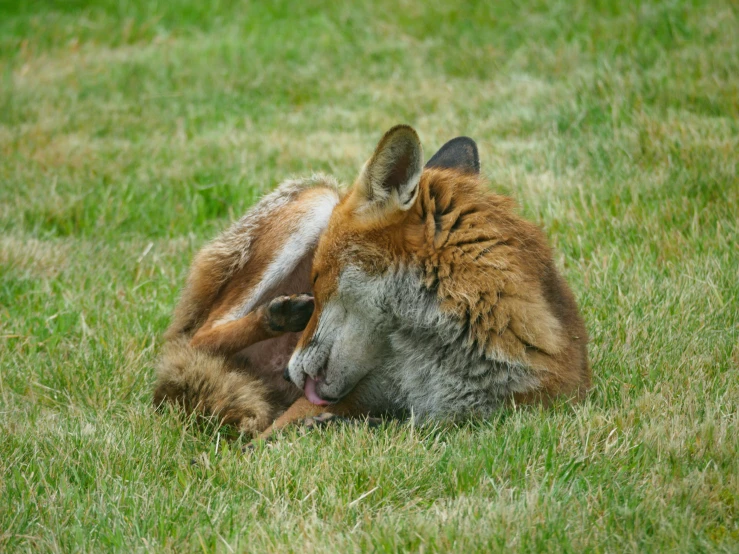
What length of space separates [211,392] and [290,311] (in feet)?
1.94

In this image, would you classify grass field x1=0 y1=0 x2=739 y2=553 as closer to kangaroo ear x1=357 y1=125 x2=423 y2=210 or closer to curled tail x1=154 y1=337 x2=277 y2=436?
curled tail x1=154 y1=337 x2=277 y2=436

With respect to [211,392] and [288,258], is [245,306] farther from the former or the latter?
[211,392]

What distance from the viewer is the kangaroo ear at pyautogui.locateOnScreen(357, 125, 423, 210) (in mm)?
4078

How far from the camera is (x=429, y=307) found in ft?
13.5

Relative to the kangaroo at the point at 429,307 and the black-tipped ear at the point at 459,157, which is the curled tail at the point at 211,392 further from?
the black-tipped ear at the point at 459,157

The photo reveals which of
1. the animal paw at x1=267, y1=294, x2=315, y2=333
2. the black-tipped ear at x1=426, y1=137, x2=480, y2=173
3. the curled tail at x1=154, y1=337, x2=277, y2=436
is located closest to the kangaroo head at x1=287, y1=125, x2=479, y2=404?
the animal paw at x1=267, y1=294, x2=315, y2=333

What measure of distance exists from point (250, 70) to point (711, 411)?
9191 mm

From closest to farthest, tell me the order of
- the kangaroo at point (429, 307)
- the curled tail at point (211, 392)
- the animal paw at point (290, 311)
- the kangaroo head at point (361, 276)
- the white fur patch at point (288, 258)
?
the kangaroo at point (429, 307) < the kangaroo head at point (361, 276) < the curled tail at point (211, 392) < the animal paw at point (290, 311) < the white fur patch at point (288, 258)


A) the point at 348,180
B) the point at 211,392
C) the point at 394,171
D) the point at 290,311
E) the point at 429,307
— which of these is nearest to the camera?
the point at 429,307

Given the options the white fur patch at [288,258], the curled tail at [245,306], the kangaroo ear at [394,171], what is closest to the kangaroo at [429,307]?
the kangaroo ear at [394,171]

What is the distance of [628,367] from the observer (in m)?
4.60

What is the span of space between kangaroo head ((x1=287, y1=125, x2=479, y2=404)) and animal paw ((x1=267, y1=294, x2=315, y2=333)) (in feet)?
0.51

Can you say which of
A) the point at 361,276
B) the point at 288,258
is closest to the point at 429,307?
the point at 361,276

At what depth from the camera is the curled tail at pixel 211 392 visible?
4363mm
